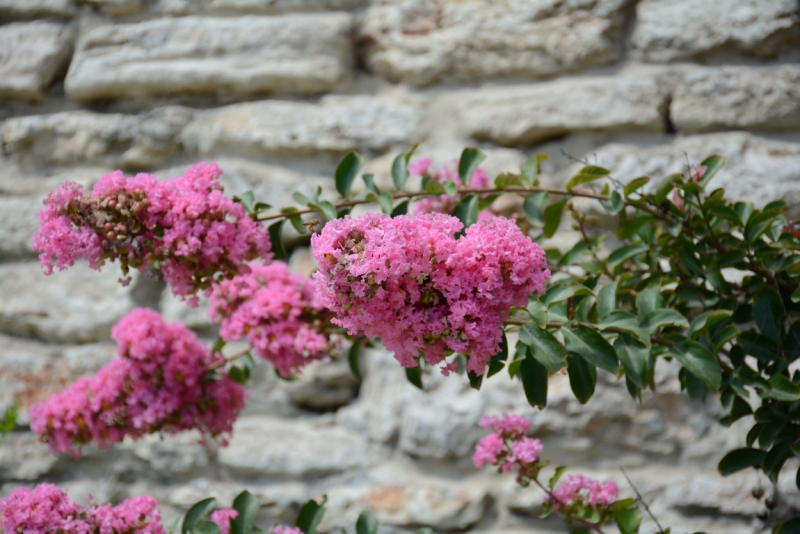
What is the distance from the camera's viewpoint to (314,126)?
A: 1.50m

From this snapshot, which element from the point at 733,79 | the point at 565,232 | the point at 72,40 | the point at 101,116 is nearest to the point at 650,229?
the point at 565,232

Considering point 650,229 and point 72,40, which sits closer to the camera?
point 650,229

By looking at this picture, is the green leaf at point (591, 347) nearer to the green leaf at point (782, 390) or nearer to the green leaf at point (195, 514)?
the green leaf at point (782, 390)

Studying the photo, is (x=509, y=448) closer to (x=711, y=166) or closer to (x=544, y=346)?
(x=544, y=346)

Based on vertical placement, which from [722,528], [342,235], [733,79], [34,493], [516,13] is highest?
[516,13]

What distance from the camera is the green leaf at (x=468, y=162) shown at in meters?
1.10

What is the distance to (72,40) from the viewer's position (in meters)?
1.68

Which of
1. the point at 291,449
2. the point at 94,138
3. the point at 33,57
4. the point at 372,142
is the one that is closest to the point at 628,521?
the point at 291,449

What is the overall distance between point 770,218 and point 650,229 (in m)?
Answer: 0.16

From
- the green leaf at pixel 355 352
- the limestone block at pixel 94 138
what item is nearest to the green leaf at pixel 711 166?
the green leaf at pixel 355 352

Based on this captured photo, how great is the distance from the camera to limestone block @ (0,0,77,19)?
1.68 metres

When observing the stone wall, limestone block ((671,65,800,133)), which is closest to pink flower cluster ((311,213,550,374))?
the stone wall

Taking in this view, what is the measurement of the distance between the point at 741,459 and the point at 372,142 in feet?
2.91

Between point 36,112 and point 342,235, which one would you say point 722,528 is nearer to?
point 342,235
